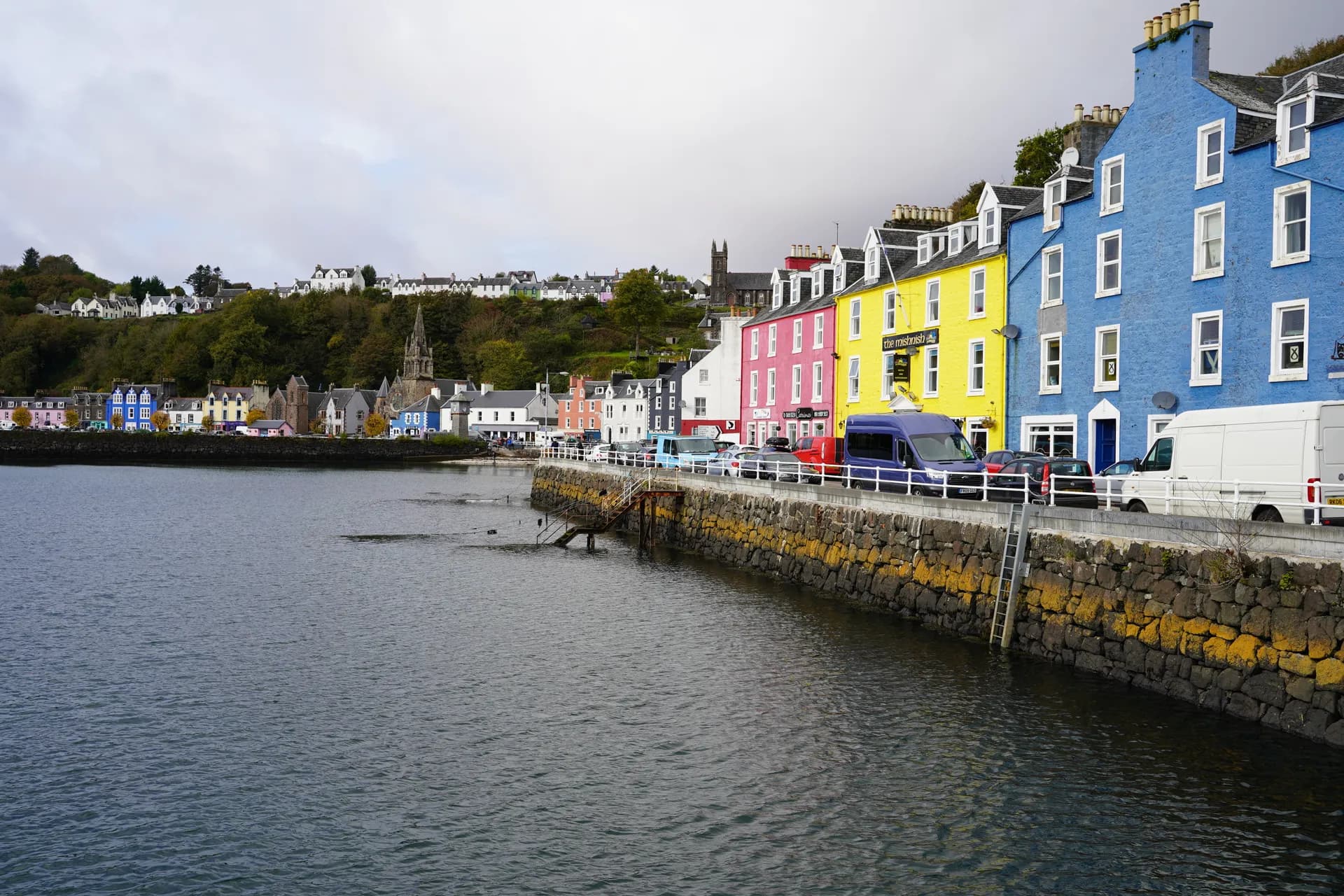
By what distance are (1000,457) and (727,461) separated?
1339 centimetres

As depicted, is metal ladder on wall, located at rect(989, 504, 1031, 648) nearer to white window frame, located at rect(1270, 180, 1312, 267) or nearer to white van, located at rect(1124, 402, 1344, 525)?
white van, located at rect(1124, 402, 1344, 525)

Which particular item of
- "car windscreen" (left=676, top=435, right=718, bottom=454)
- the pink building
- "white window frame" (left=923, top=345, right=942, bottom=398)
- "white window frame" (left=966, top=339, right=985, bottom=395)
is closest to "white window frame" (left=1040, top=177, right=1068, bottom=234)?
"white window frame" (left=966, top=339, right=985, bottom=395)

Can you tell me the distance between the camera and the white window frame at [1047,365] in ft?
117

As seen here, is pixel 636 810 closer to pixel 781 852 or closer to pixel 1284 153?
pixel 781 852

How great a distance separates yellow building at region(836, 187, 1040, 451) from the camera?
39.6m

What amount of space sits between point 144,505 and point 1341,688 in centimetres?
6509

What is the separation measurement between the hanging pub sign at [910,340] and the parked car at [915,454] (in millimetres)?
11773

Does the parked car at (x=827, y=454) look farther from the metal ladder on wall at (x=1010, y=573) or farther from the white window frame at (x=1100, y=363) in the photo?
the metal ladder on wall at (x=1010, y=573)

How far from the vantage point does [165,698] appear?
63.3 ft

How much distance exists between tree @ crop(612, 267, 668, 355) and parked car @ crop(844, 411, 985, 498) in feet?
484

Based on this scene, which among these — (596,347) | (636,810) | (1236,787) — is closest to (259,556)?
(636,810)

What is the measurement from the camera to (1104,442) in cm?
3391

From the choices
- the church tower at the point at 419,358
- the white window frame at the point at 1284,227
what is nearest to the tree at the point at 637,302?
the church tower at the point at 419,358

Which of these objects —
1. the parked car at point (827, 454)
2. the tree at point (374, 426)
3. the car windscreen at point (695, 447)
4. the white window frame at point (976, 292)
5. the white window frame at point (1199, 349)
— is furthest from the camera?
the tree at point (374, 426)
